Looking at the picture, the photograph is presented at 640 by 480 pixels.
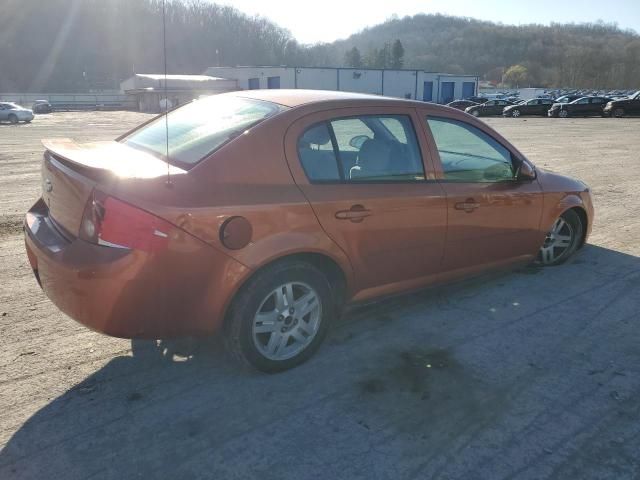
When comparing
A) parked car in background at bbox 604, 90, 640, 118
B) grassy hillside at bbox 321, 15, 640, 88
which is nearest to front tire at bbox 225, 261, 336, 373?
parked car in background at bbox 604, 90, 640, 118

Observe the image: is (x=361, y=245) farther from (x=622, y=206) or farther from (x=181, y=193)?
(x=622, y=206)

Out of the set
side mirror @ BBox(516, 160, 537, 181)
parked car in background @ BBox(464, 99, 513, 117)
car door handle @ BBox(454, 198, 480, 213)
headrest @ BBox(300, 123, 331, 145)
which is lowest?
car door handle @ BBox(454, 198, 480, 213)

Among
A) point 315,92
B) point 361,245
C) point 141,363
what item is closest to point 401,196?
point 361,245

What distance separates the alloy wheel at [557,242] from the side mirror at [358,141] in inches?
94.5

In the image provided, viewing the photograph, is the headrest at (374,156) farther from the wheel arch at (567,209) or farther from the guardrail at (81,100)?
the guardrail at (81,100)

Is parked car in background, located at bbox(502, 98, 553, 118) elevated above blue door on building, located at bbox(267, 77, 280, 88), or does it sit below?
below

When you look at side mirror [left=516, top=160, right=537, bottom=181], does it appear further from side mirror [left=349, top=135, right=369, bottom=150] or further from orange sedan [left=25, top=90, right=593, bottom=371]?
side mirror [left=349, top=135, right=369, bottom=150]

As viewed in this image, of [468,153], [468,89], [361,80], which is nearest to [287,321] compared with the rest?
[468,153]

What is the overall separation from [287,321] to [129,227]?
1121 mm

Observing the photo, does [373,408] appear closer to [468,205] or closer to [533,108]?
[468,205]

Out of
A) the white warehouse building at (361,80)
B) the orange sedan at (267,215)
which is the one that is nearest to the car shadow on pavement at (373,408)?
the orange sedan at (267,215)

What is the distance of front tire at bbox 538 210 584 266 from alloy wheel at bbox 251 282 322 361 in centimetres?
280

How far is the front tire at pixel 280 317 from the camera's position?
3.00 metres

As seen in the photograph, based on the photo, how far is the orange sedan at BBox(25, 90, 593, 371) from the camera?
2695 millimetres
